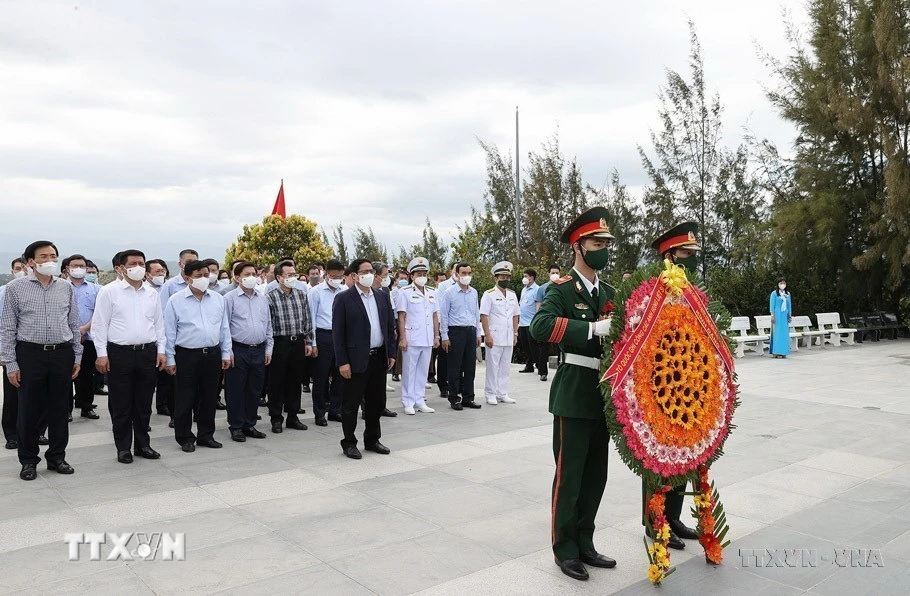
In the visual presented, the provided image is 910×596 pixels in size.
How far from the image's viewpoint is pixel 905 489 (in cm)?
564

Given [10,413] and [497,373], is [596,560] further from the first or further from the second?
[10,413]

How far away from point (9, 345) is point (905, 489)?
23.8 ft

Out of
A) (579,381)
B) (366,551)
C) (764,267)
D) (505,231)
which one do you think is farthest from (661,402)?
(505,231)

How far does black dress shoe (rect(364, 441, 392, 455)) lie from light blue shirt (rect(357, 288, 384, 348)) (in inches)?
37.1

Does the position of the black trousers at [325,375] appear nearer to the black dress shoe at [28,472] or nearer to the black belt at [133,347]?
the black belt at [133,347]

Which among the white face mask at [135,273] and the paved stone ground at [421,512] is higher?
the white face mask at [135,273]

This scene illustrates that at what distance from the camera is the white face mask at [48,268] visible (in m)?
5.86

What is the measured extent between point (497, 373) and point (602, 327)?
20.2 feet

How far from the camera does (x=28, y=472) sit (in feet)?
19.0

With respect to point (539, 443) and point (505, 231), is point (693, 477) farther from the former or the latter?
point (505, 231)

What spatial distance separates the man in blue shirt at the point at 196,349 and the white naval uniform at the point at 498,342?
392 centimetres

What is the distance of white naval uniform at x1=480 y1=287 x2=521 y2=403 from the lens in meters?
9.87

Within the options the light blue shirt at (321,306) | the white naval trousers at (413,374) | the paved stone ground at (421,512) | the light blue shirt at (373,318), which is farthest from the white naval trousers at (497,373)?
the light blue shirt at (373,318)

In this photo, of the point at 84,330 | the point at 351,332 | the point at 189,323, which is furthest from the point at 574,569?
the point at 84,330
